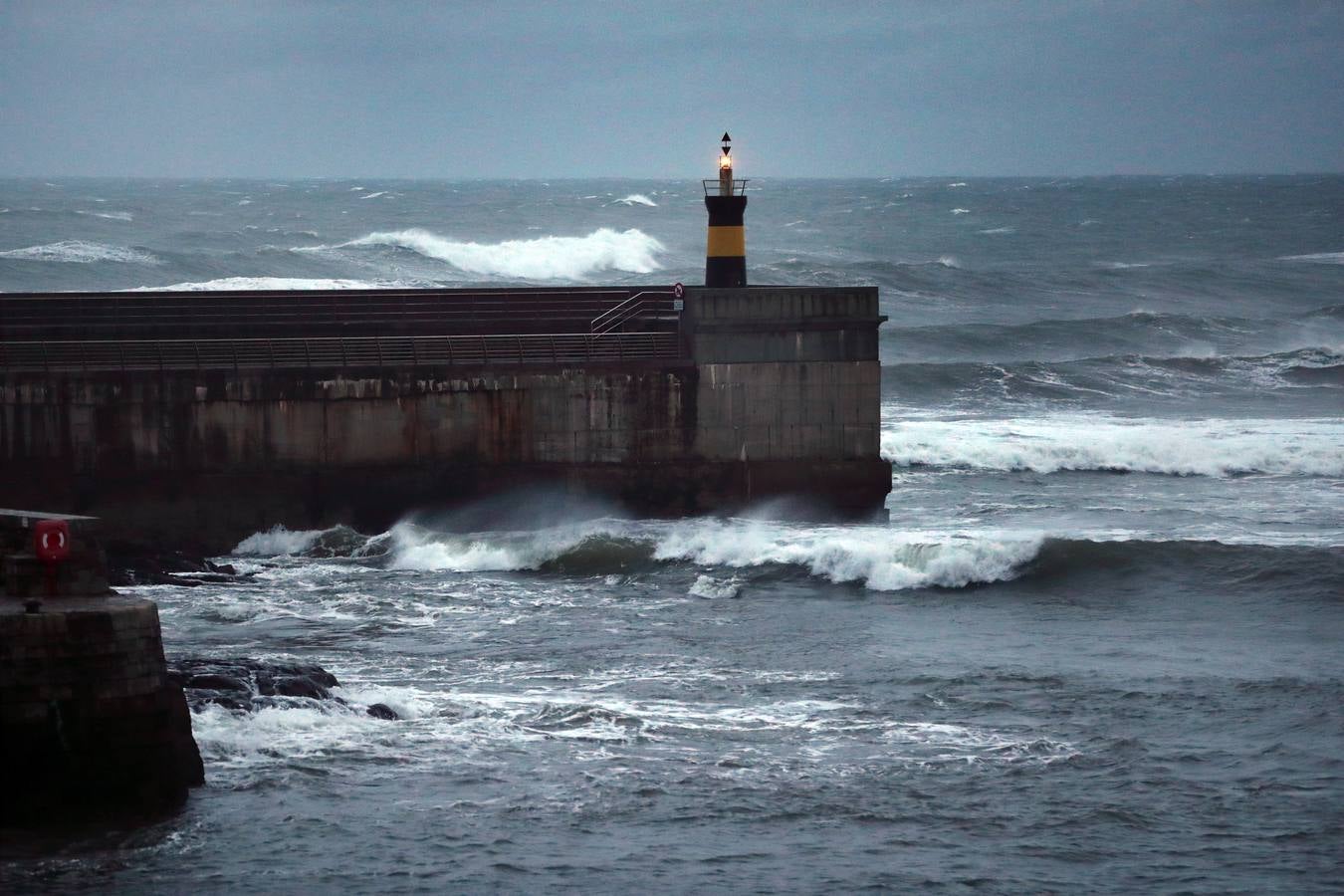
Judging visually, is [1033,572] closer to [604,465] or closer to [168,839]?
[604,465]

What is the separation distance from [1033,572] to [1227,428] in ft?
38.6

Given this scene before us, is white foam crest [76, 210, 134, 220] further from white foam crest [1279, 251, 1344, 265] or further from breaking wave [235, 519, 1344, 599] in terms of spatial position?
breaking wave [235, 519, 1344, 599]

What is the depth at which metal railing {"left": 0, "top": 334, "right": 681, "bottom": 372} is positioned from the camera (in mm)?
20062

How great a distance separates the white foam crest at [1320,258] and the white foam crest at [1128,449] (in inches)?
1678

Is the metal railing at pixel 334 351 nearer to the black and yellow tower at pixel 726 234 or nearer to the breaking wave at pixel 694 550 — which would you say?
the black and yellow tower at pixel 726 234

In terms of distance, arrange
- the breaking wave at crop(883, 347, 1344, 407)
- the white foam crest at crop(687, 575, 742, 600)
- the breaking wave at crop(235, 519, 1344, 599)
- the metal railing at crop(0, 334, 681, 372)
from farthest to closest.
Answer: the breaking wave at crop(883, 347, 1344, 407) → the metal railing at crop(0, 334, 681, 372) → the breaking wave at crop(235, 519, 1344, 599) → the white foam crest at crop(687, 575, 742, 600)

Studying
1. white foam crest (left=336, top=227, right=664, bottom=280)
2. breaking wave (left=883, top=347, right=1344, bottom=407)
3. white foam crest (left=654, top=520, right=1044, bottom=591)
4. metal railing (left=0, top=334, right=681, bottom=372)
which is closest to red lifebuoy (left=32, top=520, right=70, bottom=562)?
metal railing (left=0, top=334, right=681, bottom=372)

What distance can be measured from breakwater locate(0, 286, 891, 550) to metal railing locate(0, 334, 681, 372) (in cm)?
3

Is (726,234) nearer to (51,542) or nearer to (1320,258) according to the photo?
(51,542)

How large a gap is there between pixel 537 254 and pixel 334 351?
4788 centimetres

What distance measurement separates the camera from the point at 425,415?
20.3 m

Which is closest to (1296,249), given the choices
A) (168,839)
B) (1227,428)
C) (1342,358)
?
(1342,358)

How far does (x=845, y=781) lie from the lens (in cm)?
1197

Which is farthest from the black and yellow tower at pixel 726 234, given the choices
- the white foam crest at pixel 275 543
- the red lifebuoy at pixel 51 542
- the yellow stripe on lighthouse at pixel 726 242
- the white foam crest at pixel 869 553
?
the red lifebuoy at pixel 51 542
